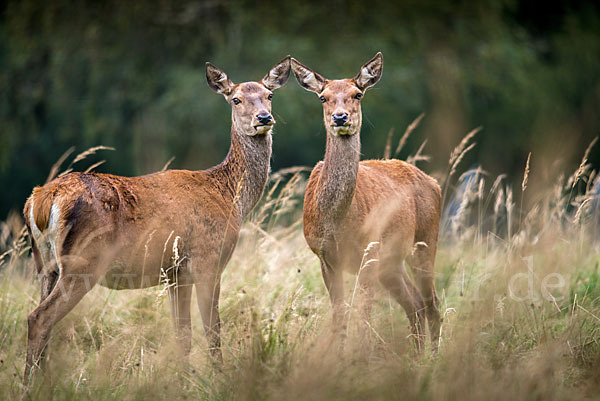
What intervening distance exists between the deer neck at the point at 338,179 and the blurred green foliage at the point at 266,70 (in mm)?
7620

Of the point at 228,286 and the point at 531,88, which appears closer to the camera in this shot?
the point at 228,286

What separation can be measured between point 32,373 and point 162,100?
966 cm

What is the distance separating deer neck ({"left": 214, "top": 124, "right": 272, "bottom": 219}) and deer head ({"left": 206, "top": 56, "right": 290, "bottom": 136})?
0.08 meters

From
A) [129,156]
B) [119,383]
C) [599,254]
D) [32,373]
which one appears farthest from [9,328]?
[129,156]

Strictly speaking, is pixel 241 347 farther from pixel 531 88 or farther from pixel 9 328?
pixel 531 88

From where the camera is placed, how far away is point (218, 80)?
5621 millimetres

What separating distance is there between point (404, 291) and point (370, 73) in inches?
64.8

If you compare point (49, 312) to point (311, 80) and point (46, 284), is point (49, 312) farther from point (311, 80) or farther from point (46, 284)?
point (311, 80)

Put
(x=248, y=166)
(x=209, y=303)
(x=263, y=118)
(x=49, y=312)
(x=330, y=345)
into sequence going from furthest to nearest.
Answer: (x=248, y=166), (x=263, y=118), (x=209, y=303), (x=49, y=312), (x=330, y=345)

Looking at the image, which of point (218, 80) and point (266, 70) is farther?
point (266, 70)

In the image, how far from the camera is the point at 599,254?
629cm

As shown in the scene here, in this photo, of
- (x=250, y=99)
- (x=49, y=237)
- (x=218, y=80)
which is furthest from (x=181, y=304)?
(x=218, y=80)

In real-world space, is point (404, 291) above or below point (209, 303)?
below

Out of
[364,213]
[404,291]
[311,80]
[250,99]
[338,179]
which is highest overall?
[311,80]
